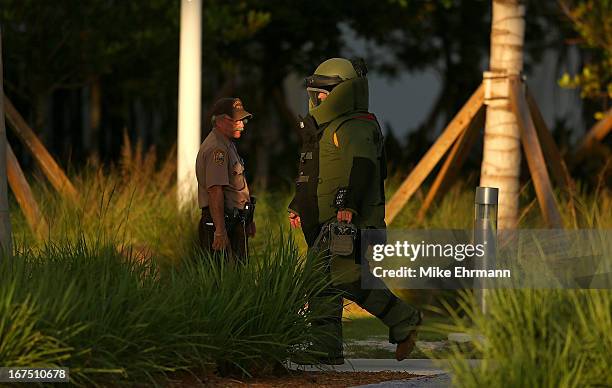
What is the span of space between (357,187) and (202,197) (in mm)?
1657

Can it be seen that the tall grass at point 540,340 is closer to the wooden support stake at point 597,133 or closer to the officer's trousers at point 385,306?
the officer's trousers at point 385,306

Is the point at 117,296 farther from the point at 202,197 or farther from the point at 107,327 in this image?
the point at 202,197

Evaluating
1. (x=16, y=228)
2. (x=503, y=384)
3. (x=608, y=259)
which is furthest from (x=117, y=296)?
(x=16, y=228)

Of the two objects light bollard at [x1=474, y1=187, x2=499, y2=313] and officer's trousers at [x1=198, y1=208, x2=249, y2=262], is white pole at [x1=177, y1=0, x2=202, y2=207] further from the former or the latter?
light bollard at [x1=474, y1=187, x2=499, y2=313]

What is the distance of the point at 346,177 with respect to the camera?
356 inches

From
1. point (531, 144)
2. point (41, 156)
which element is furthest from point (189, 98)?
point (531, 144)

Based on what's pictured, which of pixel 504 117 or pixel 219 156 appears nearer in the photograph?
pixel 219 156

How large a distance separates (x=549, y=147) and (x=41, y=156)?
5.16 meters

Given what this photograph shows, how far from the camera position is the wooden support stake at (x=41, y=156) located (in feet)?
47.2

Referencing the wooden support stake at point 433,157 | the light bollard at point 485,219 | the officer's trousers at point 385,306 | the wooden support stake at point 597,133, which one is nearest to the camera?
the officer's trousers at point 385,306

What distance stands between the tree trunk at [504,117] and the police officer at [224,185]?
417 centimetres

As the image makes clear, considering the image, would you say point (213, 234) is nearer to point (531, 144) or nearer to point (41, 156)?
point (531, 144)

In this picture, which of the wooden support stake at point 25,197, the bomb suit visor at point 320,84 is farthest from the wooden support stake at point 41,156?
the bomb suit visor at point 320,84

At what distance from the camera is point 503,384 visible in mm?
6641
